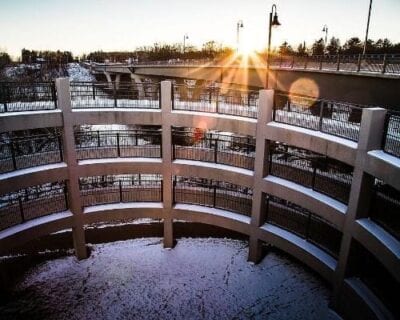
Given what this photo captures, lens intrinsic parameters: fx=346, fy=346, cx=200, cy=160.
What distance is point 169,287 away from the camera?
63.3 ft

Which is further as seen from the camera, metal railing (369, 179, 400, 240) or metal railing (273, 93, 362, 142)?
metal railing (273, 93, 362, 142)

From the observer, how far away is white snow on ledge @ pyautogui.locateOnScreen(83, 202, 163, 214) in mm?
21266

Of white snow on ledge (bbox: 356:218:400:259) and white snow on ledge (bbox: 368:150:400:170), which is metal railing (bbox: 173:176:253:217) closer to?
white snow on ledge (bbox: 356:218:400:259)

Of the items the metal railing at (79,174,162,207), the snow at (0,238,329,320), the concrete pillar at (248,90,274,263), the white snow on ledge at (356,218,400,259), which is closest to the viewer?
the white snow on ledge at (356,218,400,259)

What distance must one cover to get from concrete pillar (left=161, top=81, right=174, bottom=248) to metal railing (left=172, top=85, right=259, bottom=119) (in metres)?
0.71

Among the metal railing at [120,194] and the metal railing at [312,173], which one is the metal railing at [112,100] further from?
the metal railing at [312,173]

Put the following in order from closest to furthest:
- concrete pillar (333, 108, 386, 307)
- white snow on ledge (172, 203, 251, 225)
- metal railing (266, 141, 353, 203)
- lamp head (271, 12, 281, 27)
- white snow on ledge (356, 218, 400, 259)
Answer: white snow on ledge (356, 218, 400, 259) < concrete pillar (333, 108, 386, 307) < metal railing (266, 141, 353, 203) < lamp head (271, 12, 281, 27) < white snow on ledge (172, 203, 251, 225)

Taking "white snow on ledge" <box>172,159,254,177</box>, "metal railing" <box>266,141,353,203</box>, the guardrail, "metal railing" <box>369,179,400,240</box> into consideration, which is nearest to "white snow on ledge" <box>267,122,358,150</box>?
"metal railing" <box>266,141,353,203</box>

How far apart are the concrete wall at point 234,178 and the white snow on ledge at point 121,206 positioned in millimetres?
59

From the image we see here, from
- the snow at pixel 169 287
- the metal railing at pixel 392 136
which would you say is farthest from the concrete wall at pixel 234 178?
the snow at pixel 169 287

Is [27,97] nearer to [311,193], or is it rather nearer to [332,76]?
[311,193]

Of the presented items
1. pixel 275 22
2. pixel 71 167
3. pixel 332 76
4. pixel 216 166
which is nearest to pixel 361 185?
pixel 216 166

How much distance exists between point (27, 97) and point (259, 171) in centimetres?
1368

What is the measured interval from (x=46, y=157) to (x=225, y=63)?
23.7m
